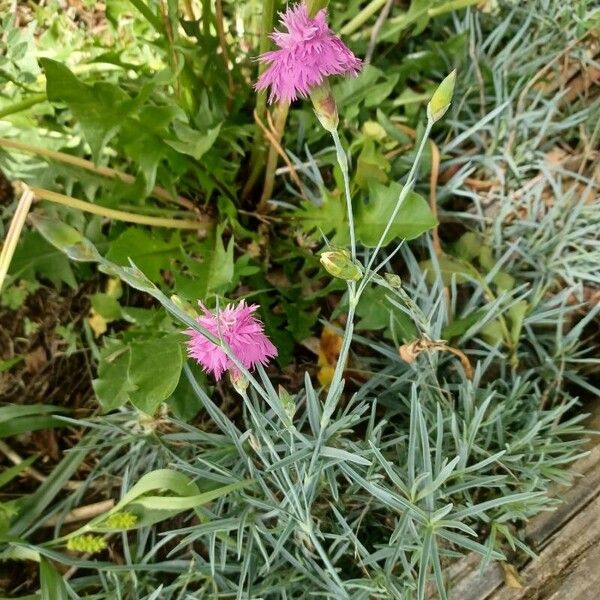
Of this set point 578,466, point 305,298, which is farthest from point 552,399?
point 305,298

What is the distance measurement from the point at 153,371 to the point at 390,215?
366 mm

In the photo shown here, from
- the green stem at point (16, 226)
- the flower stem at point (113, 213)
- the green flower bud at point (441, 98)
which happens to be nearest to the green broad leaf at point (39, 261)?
the flower stem at point (113, 213)

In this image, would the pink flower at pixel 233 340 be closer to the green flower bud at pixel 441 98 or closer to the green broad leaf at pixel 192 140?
the green flower bud at pixel 441 98

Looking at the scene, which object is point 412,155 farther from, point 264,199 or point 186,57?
point 186,57

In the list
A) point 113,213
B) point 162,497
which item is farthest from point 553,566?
point 113,213

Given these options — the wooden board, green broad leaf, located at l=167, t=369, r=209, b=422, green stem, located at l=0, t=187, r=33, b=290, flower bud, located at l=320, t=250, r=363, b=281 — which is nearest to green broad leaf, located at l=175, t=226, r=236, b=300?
green broad leaf, located at l=167, t=369, r=209, b=422

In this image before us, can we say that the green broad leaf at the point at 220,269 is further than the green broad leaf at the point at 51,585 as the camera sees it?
Yes

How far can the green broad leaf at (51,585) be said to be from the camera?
30.4 inches

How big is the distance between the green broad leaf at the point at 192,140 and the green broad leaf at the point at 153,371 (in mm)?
248

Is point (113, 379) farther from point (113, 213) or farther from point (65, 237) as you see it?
point (65, 237)

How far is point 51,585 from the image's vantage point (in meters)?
0.78

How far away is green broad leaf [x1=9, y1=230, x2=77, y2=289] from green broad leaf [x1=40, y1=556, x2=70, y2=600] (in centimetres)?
41

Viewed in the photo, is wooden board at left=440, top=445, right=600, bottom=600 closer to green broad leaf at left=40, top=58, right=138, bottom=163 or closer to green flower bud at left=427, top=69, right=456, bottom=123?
green flower bud at left=427, top=69, right=456, bottom=123

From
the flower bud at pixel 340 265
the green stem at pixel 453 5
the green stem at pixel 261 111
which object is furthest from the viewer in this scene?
the green stem at pixel 453 5
